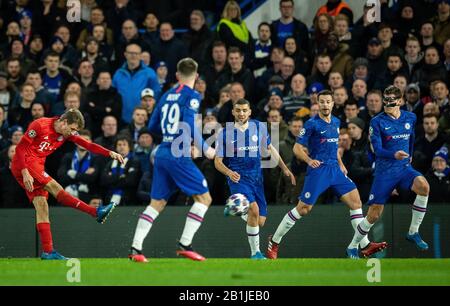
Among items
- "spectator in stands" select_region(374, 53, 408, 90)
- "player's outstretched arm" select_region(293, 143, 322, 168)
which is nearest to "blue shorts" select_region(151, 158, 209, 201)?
"player's outstretched arm" select_region(293, 143, 322, 168)

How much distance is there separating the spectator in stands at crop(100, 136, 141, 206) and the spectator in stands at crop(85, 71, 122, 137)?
4.61 feet

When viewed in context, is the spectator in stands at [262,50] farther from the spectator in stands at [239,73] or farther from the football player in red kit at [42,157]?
the football player in red kit at [42,157]

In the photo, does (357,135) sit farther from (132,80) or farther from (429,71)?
(132,80)

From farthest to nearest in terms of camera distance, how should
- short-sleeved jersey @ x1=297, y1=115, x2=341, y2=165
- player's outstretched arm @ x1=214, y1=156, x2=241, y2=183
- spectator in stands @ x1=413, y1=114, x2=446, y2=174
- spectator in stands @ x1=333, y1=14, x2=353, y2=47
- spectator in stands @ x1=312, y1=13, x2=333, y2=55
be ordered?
1. spectator in stands @ x1=312, y1=13, x2=333, y2=55
2. spectator in stands @ x1=333, y1=14, x2=353, y2=47
3. spectator in stands @ x1=413, y1=114, x2=446, y2=174
4. short-sleeved jersey @ x1=297, y1=115, x2=341, y2=165
5. player's outstretched arm @ x1=214, y1=156, x2=241, y2=183

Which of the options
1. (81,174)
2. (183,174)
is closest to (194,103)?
(183,174)

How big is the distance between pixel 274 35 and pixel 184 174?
25.0 feet

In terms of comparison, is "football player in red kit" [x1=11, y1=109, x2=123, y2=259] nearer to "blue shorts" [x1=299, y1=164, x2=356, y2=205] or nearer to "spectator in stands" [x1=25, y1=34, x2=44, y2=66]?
"blue shorts" [x1=299, y1=164, x2=356, y2=205]

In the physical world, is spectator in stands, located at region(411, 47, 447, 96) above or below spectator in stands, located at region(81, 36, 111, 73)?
below

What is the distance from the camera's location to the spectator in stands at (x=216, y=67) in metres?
20.2

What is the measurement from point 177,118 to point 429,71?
6.73m

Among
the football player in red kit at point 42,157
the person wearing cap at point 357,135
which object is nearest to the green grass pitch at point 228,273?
the football player in red kit at point 42,157

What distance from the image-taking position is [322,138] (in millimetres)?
15805

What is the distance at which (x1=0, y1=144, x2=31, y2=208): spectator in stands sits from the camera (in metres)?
19.1

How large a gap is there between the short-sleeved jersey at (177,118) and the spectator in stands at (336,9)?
24.1 feet
